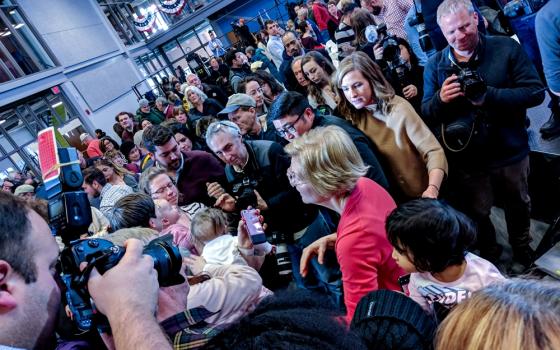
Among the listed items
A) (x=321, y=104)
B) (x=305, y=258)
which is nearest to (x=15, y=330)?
(x=305, y=258)

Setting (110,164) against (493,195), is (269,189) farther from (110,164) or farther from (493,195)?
(110,164)

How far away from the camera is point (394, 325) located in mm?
645

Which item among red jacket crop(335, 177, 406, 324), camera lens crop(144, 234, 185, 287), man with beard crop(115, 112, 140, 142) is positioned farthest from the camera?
man with beard crop(115, 112, 140, 142)

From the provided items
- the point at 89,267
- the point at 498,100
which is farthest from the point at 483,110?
the point at 89,267

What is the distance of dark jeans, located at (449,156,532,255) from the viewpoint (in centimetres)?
192

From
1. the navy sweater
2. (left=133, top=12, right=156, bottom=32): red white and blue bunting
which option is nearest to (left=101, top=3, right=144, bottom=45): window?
(left=133, top=12, right=156, bottom=32): red white and blue bunting

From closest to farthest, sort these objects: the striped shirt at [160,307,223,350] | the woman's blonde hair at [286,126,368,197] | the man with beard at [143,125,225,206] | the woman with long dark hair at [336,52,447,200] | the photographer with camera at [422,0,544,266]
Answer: the striped shirt at [160,307,223,350] < the woman's blonde hair at [286,126,368,197] < the photographer with camera at [422,0,544,266] < the woman with long dark hair at [336,52,447,200] < the man with beard at [143,125,225,206]

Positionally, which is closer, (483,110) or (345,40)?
(483,110)

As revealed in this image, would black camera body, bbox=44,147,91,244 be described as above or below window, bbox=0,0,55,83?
below

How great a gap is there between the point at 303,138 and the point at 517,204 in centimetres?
141

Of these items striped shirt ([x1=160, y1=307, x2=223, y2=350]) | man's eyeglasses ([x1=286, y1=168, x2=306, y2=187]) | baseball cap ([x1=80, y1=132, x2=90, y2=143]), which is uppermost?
baseball cap ([x1=80, y1=132, x2=90, y2=143])

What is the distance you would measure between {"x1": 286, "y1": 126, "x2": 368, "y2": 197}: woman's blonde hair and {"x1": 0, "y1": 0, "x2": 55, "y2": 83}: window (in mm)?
10870

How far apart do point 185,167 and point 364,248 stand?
6.73 ft

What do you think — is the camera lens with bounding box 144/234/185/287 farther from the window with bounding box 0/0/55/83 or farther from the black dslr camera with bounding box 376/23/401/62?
the window with bounding box 0/0/55/83
